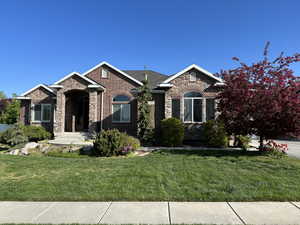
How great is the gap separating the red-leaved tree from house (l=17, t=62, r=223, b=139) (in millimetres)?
3770

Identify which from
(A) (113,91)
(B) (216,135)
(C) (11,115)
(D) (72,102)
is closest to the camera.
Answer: (B) (216,135)

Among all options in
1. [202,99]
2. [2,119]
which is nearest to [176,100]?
[202,99]

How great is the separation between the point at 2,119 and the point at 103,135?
79.6 feet

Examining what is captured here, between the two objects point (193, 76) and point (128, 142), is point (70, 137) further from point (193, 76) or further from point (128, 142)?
point (193, 76)

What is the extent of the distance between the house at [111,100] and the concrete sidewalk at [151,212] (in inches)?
355

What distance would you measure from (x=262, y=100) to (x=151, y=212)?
24.6 ft

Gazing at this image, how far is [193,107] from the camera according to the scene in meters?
13.0

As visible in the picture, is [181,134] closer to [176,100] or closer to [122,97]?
[176,100]

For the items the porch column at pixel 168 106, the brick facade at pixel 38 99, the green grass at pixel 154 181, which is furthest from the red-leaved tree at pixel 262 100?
the brick facade at pixel 38 99

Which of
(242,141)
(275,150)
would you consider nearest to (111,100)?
(242,141)

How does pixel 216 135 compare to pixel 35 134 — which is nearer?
pixel 216 135

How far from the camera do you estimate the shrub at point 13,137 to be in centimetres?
1136

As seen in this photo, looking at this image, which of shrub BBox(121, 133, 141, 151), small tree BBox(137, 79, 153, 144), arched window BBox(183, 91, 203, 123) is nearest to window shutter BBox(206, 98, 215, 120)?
arched window BBox(183, 91, 203, 123)

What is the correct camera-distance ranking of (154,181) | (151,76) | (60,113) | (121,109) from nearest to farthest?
(154,181) → (60,113) → (121,109) → (151,76)
